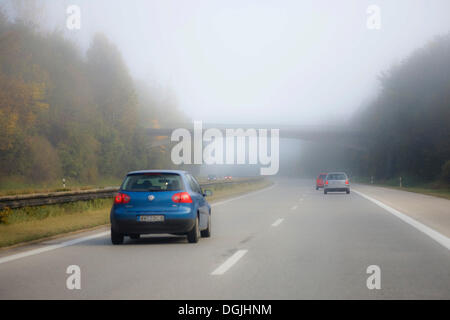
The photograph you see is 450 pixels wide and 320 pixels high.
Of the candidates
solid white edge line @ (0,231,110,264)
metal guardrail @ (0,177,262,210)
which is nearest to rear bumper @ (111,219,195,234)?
solid white edge line @ (0,231,110,264)

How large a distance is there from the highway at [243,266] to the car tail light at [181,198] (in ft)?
2.81

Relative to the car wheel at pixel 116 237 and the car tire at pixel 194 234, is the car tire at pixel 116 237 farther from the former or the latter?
the car tire at pixel 194 234

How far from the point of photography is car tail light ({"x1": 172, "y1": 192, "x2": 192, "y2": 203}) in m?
10.8

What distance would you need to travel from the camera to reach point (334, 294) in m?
6.33

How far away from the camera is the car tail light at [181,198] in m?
10.8

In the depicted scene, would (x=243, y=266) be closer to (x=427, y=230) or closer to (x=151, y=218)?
(x=151, y=218)

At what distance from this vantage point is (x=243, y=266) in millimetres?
8297

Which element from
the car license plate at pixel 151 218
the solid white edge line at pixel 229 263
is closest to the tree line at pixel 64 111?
the car license plate at pixel 151 218

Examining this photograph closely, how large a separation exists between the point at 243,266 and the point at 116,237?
351 centimetres

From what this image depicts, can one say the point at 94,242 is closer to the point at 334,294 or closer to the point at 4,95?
the point at 334,294

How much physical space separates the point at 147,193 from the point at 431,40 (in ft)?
168

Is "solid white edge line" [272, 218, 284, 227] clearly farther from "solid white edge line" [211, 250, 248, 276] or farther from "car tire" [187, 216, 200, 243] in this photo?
"solid white edge line" [211, 250, 248, 276]

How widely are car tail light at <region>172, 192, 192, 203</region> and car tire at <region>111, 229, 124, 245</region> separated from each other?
1.23 metres

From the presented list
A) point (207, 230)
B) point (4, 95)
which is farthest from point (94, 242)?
point (4, 95)
